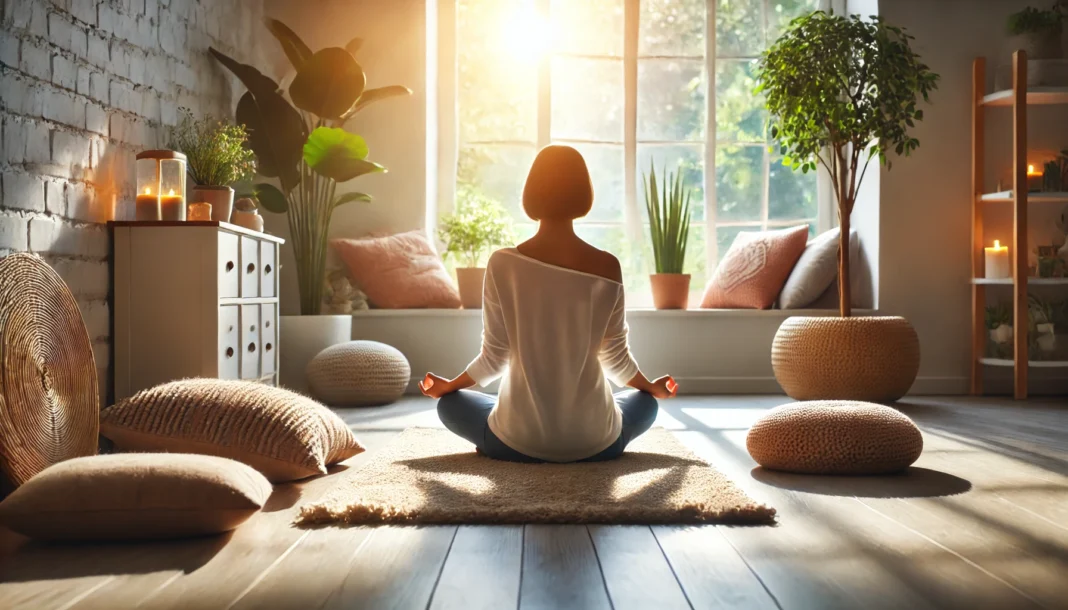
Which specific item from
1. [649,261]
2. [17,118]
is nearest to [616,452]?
[17,118]

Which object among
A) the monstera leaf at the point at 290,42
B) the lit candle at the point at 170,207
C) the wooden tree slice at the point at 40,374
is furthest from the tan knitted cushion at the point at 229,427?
the monstera leaf at the point at 290,42

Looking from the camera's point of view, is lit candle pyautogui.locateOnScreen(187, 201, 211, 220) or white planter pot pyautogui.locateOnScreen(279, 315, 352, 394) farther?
white planter pot pyautogui.locateOnScreen(279, 315, 352, 394)

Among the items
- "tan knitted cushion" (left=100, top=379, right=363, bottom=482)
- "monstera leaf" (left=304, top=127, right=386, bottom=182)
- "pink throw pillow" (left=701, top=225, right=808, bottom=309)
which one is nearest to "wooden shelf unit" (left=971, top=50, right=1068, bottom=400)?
"pink throw pillow" (left=701, top=225, right=808, bottom=309)

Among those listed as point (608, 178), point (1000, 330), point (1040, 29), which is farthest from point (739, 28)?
point (1000, 330)

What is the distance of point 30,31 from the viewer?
95.3 inches

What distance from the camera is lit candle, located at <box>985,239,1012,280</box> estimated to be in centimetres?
449

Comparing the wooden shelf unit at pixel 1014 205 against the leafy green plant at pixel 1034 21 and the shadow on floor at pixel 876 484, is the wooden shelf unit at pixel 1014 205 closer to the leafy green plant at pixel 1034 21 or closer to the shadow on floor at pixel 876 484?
the leafy green plant at pixel 1034 21

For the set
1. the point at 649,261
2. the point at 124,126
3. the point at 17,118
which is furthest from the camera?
the point at 649,261

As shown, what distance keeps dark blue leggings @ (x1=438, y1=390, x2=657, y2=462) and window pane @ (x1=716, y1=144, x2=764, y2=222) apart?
307cm

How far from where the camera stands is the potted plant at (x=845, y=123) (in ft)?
12.7

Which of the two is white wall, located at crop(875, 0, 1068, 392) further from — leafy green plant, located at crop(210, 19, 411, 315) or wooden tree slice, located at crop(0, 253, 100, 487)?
wooden tree slice, located at crop(0, 253, 100, 487)

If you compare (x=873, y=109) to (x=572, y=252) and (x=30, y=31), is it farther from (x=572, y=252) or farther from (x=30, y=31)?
(x=30, y=31)

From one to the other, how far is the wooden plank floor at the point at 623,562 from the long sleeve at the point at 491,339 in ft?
1.66

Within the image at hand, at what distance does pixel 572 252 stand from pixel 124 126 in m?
1.69
